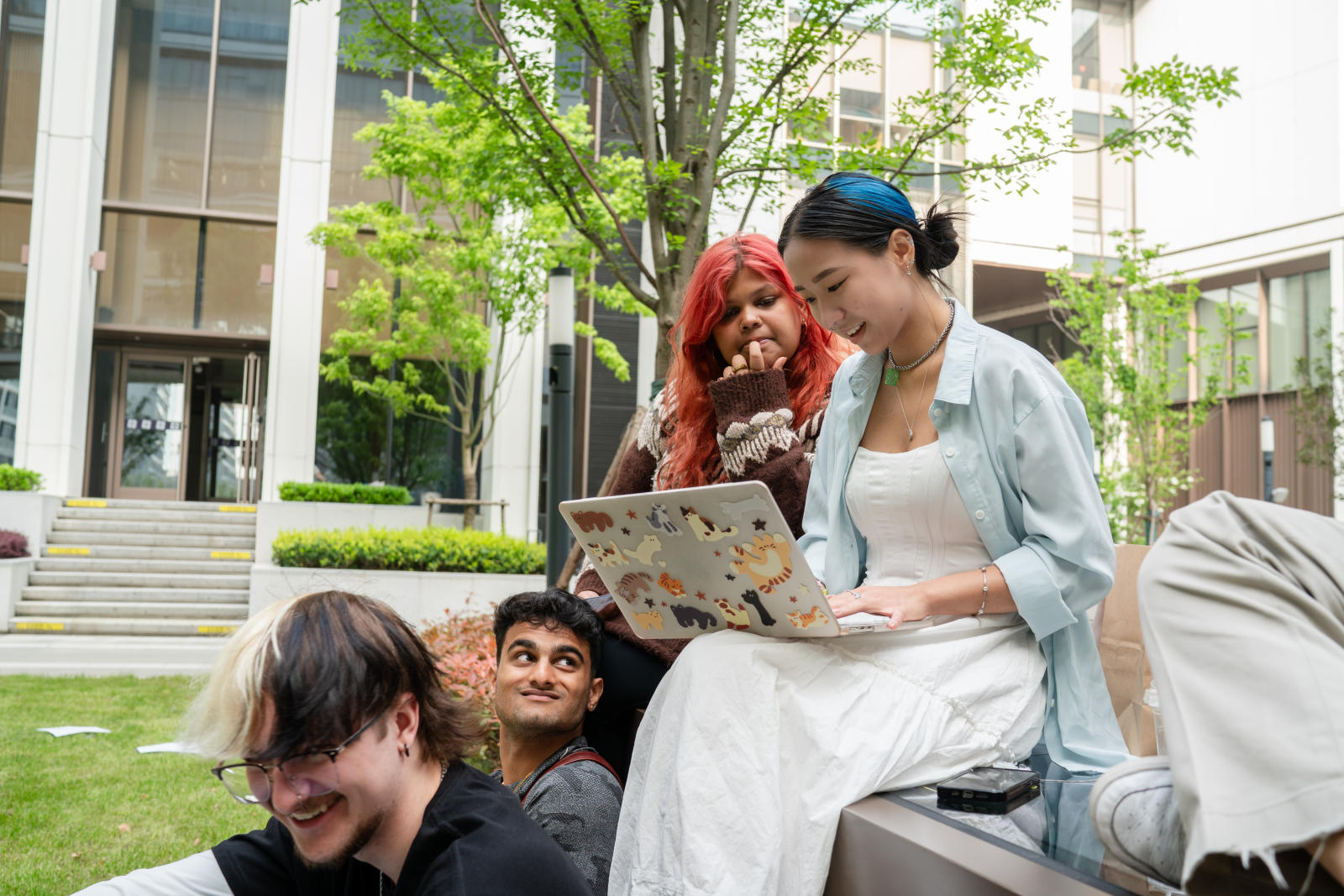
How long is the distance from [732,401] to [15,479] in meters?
14.3

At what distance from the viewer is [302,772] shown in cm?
163

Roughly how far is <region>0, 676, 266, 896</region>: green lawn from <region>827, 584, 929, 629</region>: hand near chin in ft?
8.30

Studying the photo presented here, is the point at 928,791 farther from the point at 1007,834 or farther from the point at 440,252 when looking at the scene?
the point at 440,252

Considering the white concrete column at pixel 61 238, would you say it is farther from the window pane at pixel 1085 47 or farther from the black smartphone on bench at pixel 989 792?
the window pane at pixel 1085 47

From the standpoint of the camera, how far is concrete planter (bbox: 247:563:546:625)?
36.6ft

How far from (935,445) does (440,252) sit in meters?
13.5

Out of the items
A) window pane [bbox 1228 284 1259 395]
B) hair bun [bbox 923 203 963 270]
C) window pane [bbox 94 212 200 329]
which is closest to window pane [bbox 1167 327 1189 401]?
window pane [bbox 1228 284 1259 395]

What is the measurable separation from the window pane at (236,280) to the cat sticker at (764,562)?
1741 centimetres

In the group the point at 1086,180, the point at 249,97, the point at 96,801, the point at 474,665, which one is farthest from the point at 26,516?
A: the point at 1086,180

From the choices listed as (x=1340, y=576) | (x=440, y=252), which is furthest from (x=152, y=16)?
(x=1340, y=576)

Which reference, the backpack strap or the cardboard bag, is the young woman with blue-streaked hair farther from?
the backpack strap

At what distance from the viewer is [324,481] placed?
17625mm

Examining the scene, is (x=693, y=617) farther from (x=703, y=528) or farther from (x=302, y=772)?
(x=302, y=772)

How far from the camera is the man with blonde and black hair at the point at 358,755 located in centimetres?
162
